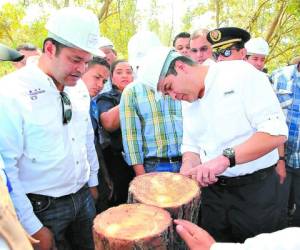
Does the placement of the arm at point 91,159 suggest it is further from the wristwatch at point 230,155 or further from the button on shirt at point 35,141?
the wristwatch at point 230,155

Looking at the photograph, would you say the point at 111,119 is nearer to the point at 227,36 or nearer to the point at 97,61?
the point at 97,61

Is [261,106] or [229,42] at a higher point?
[229,42]

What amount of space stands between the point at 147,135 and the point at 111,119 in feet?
1.28

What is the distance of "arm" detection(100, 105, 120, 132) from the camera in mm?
3195

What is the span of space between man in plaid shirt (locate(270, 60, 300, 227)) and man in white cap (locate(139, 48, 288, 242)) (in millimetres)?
1122

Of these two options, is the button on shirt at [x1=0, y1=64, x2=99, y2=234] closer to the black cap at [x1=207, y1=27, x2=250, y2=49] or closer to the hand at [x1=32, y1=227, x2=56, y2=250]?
the hand at [x1=32, y1=227, x2=56, y2=250]

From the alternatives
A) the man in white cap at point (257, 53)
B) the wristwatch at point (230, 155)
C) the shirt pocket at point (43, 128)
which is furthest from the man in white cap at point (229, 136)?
the man in white cap at point (257, 53)

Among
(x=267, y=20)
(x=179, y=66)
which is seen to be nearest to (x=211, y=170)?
(x=179, y=66)

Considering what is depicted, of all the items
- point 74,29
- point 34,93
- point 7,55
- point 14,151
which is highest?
point 74,29

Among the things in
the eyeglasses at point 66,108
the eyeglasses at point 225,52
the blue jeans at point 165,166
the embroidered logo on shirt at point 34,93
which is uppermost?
the eyeglasses at point 225,52

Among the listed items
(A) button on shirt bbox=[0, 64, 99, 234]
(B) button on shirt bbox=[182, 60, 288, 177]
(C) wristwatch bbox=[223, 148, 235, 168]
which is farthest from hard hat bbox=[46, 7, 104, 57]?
(C) wristwatch bbox=[223, 148, 235, 168]

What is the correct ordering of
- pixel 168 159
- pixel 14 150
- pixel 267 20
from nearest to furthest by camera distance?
pixel 14 150
pixel 168 159
pixel 267 20

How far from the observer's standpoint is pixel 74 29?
7.13 feet

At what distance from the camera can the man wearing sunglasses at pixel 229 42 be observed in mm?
3414
